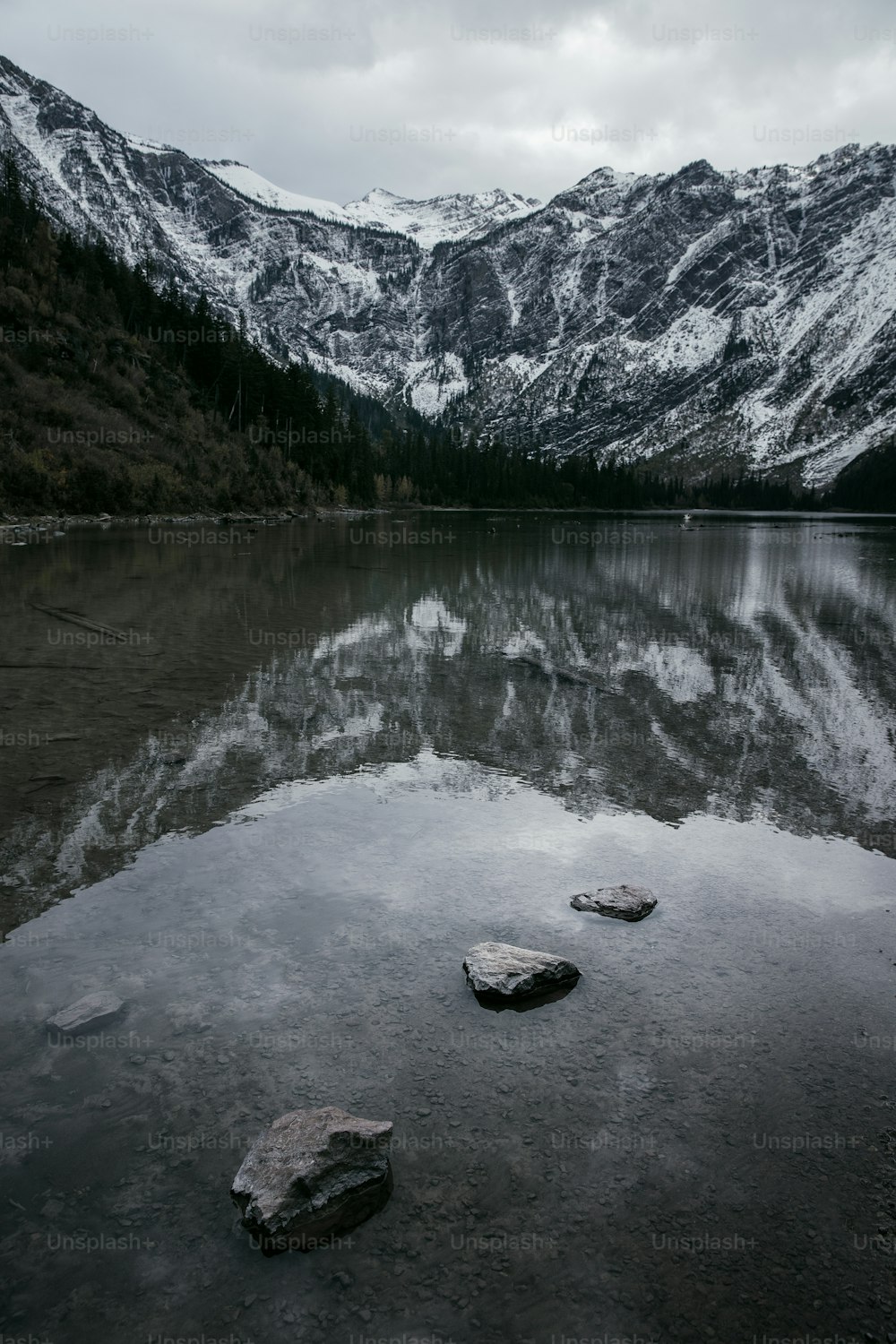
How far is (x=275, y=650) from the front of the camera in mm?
17094

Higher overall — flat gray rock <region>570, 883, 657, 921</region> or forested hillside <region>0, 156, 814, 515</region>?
forested hillside <region>0, 156, 814, 515</region>

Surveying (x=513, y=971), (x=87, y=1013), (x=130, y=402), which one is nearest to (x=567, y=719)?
(x=513, y=971)

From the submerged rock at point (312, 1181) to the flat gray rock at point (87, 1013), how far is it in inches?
67.6

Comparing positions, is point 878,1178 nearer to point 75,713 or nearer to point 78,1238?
point 78,1238

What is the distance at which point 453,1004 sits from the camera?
5469mm

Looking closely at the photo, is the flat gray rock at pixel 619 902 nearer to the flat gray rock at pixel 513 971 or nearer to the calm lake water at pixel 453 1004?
the calm lake water at pixel 453 1004

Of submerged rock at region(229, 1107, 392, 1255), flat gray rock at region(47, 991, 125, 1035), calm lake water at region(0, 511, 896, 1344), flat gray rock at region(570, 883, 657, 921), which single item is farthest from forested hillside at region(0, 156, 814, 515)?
submerged rock at region(229, 1107, 392, 1255)

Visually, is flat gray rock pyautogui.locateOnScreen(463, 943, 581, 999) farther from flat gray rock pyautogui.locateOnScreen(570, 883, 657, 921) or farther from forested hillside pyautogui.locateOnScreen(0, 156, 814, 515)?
forested hillside pyautogui.locateOnScreen(0, 156, 814, 515)

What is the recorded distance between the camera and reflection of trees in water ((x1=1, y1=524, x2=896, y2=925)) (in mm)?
9133

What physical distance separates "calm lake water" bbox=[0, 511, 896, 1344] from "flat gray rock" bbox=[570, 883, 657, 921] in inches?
6.0

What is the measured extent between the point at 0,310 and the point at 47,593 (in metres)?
64.3

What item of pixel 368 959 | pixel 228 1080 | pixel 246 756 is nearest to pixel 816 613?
pixel 246 756

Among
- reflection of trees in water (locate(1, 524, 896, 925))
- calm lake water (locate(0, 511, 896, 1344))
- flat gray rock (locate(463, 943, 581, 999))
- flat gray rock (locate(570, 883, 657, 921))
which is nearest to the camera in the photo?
calm lake water (locate(0, 511, 896, 1344))

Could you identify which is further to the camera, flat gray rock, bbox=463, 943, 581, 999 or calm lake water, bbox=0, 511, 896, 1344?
flat gray rock, bbox=463, 943, 581, 999
